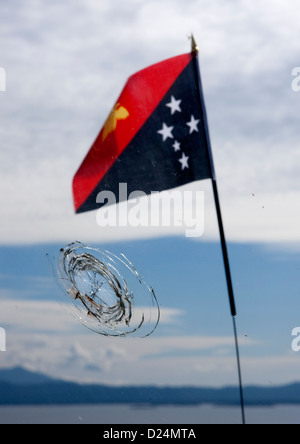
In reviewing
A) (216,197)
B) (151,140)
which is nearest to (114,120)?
(151,140)

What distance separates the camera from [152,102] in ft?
41.2

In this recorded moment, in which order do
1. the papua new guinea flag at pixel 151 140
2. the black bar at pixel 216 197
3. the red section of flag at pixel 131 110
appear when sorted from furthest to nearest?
the red section of flag at pixel 131 110 < the papua new guinea flag at pixel 151 140 < the black bar at pixel 216 197

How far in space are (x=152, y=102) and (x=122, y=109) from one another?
2.05 ft

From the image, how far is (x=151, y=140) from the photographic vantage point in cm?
1246

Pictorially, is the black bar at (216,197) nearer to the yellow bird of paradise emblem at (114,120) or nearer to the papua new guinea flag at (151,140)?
the papua new guinea flag at (151,140)

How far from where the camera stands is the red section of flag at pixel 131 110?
12.5m

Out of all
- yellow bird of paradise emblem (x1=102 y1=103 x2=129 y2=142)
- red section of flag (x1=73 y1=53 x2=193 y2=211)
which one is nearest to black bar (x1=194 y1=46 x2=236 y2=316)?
red section of flag (x1=73 y1=53 x2=193 y2=211)

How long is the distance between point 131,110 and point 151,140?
2.44 ft

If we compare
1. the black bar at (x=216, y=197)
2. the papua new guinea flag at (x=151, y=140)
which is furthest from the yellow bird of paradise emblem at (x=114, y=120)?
the black bar at (x=216, y=197)

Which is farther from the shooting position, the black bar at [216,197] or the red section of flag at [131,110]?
the red section of flag at [131,110]

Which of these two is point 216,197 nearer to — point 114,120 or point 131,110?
point 131,110

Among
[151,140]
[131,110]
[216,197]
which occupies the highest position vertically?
[131,110]

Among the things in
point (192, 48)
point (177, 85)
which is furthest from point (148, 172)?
point (192, 48)
